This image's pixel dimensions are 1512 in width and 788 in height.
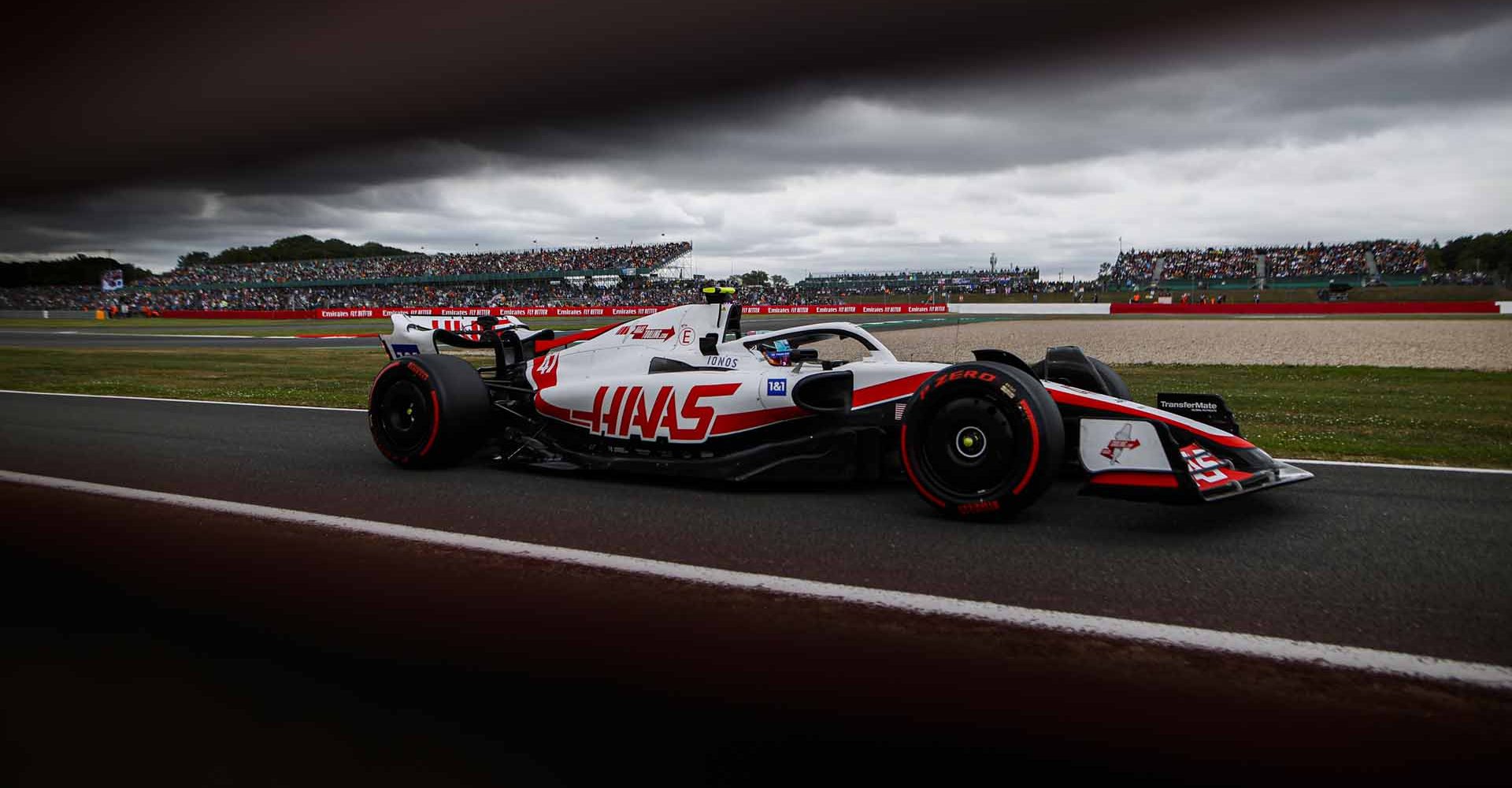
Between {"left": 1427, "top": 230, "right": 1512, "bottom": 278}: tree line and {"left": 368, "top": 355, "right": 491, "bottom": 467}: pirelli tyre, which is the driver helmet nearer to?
{"left": 368, "top": 355, "right": 491, "bottom": 467}: pirelli tyre

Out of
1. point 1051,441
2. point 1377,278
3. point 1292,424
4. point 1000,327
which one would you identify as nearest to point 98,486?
point 1051,441

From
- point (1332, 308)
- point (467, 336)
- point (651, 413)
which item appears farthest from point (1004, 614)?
point (1332, 308)

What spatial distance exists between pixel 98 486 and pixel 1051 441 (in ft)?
17.6

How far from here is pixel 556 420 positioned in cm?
586

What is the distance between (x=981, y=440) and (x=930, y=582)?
1148 mm

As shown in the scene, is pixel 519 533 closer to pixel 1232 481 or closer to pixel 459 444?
pixel 459 444

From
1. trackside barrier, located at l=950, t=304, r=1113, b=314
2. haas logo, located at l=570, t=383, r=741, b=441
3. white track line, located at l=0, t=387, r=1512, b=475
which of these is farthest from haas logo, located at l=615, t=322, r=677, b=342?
trackside barrier, located at l=950, t=304, r=1113, b=314

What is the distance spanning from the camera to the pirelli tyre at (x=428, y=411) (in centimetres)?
577

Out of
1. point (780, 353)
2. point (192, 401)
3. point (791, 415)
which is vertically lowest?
point (192, 401)

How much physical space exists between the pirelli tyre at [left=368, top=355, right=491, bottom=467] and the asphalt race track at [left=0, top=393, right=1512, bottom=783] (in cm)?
21

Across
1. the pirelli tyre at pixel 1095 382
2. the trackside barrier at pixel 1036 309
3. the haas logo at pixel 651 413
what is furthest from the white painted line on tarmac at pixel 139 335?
the pirelli tyre at pixel 1095 382

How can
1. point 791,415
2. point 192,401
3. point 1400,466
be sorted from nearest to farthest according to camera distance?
point 791,415, point 1400,466, point 192,401

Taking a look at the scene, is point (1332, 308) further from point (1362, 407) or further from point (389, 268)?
point (389, 268)

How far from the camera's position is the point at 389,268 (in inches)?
2495
